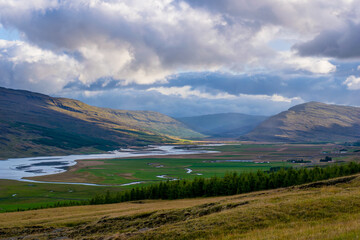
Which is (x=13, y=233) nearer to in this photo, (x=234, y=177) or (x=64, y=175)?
(x=234, y=177)

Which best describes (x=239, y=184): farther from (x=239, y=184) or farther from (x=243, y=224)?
(x=243, y=224)

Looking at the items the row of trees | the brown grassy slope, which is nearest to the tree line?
the row of trees

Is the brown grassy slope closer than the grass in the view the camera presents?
Yes

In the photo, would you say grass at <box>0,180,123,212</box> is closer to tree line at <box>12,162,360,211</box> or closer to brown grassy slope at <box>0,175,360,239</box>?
tree line at <box>12,162,360,211</box>

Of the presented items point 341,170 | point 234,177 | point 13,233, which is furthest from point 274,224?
point 341,170

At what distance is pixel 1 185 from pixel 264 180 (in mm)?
125390

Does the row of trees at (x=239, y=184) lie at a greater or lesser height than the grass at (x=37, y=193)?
greater

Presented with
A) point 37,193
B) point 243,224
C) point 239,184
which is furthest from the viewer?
point 37,193

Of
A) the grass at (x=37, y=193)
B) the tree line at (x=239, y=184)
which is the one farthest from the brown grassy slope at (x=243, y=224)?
the grass at (x=37, y=193)

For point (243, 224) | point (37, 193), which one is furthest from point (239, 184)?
point (37, 193)

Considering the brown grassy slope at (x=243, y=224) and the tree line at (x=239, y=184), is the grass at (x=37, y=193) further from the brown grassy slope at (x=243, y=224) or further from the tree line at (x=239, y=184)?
the brown grassy slope at (x=243, y=224)

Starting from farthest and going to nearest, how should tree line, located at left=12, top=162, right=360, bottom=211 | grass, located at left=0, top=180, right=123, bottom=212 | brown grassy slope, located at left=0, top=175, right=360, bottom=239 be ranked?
grass, located at left=0, top=180, right=123, bottom=212 < tree line, located at left=12, top=162, right=360, bottom=211 < brown grassy slope, located at left=0, top=175, right=360, bottom=239

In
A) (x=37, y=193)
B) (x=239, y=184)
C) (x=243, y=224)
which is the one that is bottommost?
(x=37, y=193)

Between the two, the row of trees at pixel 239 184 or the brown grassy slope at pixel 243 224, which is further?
the row of trees at pixel 239 184
